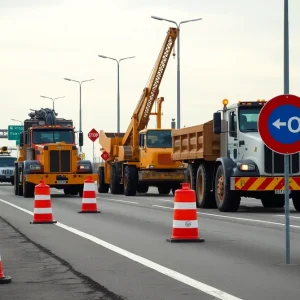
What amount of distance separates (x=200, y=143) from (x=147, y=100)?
54.5 ft

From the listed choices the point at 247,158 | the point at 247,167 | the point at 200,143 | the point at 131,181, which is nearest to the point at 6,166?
the point at 131,181

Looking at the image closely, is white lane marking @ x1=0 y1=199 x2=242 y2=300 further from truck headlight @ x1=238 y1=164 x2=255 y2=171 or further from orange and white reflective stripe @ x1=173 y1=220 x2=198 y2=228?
truck headlight @ x1=238 y1=164 x2=255 y2=171

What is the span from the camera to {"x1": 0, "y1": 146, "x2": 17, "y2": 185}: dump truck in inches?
2827

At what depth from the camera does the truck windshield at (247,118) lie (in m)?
27.6

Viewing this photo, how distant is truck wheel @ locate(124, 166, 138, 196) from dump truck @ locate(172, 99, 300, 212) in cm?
1258

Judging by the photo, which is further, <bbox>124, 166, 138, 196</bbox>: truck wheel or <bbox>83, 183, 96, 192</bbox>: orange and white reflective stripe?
<bbox>124, 166, 138, 196</bbox>: truck wheel

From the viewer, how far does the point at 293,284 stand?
1120 centimetres

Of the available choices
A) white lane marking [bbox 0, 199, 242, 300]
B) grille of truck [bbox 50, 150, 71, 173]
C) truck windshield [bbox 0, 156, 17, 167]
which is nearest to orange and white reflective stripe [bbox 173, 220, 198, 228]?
white lane marking [bbox 0, 199, 242, 300]

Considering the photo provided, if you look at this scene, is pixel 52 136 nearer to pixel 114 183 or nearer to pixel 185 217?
pixel 114 183

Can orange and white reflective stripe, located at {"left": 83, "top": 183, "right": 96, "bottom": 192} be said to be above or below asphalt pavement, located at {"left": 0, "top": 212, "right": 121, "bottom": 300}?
above

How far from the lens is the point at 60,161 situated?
138 feet

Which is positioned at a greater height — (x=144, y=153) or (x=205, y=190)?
(x=144, y=153)

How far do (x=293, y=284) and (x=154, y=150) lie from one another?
3098cm

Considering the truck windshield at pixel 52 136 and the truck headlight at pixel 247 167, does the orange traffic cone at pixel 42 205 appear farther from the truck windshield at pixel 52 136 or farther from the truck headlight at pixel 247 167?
the truck windshield at pixel 52 136
